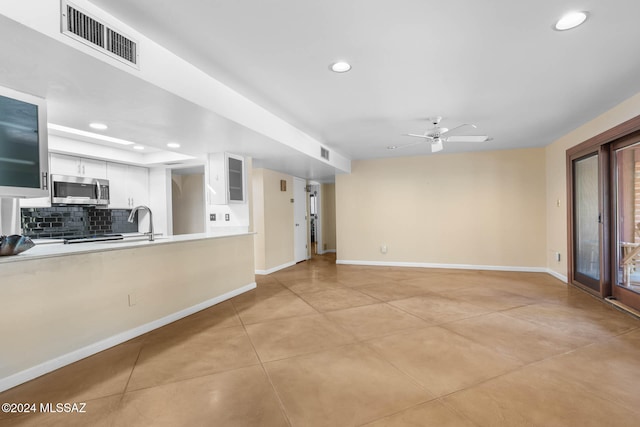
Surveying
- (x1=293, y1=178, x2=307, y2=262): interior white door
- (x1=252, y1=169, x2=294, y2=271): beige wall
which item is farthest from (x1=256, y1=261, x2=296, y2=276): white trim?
(x1=293, y1=178, x2=307, y2=262): interior white door

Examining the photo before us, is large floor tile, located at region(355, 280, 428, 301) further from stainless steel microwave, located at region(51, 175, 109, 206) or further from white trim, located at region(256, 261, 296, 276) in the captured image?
stainless steel microwave, located at region(51, 175, 109, 206)

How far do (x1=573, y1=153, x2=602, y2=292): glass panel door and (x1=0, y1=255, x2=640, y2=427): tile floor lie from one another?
764 millimetres

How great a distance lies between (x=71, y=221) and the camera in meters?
4.81

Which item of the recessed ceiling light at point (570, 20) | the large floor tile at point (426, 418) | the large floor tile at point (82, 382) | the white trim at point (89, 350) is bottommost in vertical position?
the large floor tile at point (426, 418)

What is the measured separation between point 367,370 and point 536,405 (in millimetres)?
1060

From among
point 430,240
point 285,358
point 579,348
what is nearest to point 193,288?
point 285,358

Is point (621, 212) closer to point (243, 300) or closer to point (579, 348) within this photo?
point (579, 348)

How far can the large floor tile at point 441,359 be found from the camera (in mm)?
2123

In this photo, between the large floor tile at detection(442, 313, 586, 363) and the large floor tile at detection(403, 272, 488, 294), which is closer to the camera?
the large floor tile at detection(442, 313, 586, 363)

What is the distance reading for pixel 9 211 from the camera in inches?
111

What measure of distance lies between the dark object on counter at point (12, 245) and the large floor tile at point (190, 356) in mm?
1232

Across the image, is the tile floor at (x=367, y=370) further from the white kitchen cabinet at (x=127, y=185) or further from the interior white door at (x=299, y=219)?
the interior white door at (x=299, y=219)

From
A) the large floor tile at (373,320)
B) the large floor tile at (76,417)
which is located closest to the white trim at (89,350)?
the large floor tile at (76,417)

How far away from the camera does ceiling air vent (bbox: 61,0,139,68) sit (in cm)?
164
